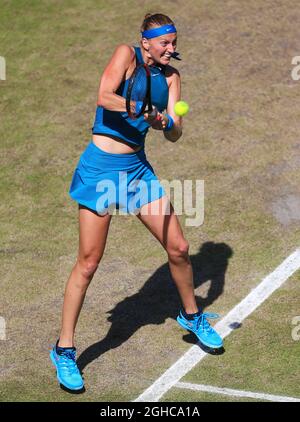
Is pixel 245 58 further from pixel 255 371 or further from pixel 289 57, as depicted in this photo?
pixel 255 371

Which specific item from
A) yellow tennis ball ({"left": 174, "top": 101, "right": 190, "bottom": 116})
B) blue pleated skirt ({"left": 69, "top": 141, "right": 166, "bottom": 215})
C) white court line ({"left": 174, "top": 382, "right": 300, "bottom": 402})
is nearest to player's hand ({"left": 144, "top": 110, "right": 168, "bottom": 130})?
yellow tennis ball ({"left": 174, "top": 101, "right": 190, "bottom": 116})

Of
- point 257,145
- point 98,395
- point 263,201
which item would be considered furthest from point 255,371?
point 257,145

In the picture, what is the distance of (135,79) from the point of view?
24.5 feet

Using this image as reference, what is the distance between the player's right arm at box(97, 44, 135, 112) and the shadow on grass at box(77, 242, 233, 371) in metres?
2.27

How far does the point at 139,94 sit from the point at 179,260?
156 cm

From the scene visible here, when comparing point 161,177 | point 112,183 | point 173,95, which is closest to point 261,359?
point 112,183

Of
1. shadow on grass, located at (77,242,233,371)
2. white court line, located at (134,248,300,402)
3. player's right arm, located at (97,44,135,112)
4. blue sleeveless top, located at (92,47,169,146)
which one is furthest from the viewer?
shadow on grass, located at (77,242,233,371)

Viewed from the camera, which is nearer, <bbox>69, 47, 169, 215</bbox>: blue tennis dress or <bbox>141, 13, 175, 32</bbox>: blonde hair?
<bbox>141, 13, 175, 32</bbox>: blonde hair

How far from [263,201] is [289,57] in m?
2.99

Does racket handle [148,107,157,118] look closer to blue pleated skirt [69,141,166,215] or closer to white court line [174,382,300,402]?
blue pleated skirt [69,141,166,215]

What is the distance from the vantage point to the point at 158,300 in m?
9.32

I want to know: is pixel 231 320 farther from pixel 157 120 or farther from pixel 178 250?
pixel 157 120

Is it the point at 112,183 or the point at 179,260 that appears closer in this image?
the point at 112,183

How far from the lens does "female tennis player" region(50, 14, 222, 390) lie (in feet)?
25.4
